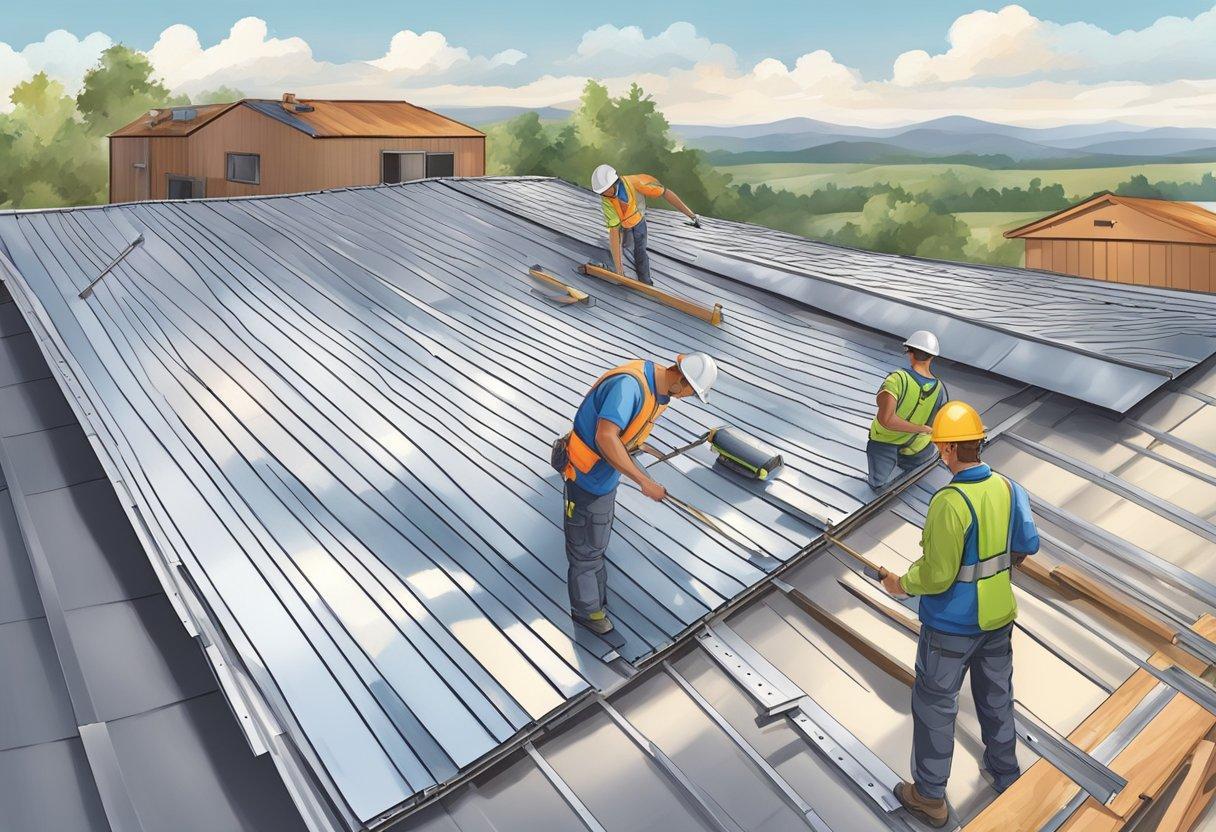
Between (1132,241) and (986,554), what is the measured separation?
21102mm

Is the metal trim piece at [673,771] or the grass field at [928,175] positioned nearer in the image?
the metal trim piece at [673,771]

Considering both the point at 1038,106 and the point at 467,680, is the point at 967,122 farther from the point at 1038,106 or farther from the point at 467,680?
the point at 467,680

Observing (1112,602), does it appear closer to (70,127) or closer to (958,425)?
(958,425)

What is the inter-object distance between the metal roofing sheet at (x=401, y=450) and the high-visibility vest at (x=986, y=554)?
1.79 metres

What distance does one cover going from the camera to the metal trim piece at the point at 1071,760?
4.51 m

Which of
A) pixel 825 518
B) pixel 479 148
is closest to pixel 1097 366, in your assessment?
pixel 825 518

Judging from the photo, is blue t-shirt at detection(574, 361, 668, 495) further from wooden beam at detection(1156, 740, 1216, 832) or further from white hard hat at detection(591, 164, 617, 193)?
white hard hat at detection(591, 164, 617, 193)

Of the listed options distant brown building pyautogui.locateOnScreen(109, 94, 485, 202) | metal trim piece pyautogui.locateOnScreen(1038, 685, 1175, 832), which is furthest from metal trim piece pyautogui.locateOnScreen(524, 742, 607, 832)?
distant brown building pyautogui.locateOnScreen(109, 94, 485, 202)

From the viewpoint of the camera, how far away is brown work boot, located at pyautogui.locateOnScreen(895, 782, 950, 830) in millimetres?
4320

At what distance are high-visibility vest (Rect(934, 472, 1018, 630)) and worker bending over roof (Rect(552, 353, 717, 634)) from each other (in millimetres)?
1610

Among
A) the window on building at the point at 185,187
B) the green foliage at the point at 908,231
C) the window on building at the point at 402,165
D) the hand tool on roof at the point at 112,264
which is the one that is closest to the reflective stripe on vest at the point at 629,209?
the hand tool on roof at the point at 112,264

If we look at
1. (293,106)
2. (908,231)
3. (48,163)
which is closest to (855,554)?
(293,106)

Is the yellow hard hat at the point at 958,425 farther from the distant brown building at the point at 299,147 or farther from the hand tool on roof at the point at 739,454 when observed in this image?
the distant brown building at the point at 299,147

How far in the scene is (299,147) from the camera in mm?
29109
